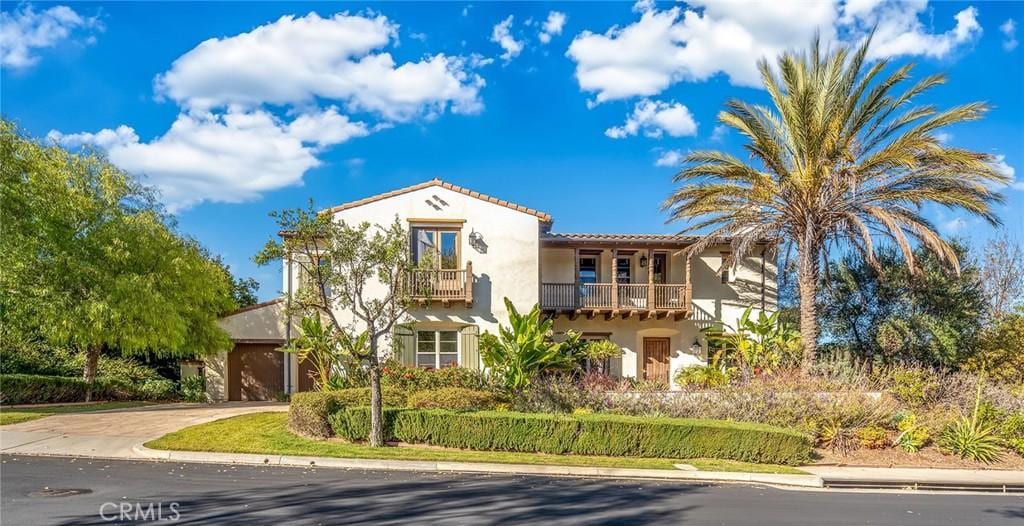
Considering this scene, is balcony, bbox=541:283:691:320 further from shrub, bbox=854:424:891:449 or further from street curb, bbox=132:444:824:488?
street curb, bbox=132:444:824:488

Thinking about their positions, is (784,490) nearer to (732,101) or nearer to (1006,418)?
(1006,418)

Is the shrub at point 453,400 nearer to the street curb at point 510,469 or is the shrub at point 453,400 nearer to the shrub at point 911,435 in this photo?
the street curb at point 510,469

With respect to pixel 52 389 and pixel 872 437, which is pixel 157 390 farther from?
pixel 872 437

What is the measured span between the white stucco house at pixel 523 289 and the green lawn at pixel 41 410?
4.23 metres

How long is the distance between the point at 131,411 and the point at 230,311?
695 centimetres

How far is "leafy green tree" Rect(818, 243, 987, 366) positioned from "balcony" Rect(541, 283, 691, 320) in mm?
5010

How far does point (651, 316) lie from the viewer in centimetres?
2431

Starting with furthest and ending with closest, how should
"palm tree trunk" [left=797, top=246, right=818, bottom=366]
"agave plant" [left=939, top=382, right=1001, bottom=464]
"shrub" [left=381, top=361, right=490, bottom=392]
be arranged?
1. "palm tree trunk" [left=797, top=246, right=818, bottom=366]
2. "shrub" [left=381, top=361, right=490, bottom=392]
3. "agave plant" [left=939, top=382, right=1001, bottom=464]

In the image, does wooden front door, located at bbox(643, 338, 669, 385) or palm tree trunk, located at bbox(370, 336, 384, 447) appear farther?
wooden front door, located at bbox(643, 338, 669, 385)

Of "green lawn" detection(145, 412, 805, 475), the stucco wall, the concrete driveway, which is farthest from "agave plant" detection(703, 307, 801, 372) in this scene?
the concrete driveway

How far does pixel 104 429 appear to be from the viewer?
15992 mm

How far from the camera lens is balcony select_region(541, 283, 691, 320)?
23.8 m

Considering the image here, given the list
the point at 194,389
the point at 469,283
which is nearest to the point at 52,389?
the point at 194,389
